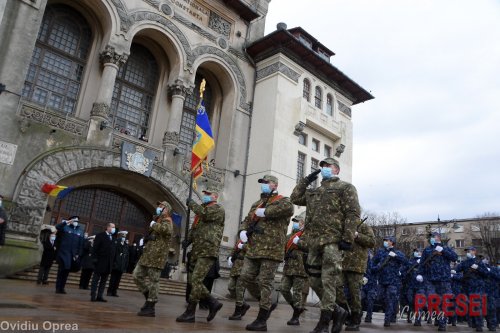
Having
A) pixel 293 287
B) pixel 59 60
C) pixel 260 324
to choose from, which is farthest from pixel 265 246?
pixel 59 60

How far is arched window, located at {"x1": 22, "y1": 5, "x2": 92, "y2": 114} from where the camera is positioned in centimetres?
1672

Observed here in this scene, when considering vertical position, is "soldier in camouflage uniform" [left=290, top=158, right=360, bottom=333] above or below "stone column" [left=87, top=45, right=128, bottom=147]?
below

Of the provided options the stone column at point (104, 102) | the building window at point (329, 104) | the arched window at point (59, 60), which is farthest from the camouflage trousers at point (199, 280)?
the building window at point (329, 104)

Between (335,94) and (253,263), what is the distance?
828 inches

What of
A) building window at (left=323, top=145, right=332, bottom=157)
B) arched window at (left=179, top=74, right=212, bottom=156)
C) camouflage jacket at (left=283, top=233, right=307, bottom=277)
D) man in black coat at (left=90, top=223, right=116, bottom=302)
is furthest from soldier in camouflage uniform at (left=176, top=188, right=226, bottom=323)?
building window at (left=323, top=145, right=332, bottom=157)

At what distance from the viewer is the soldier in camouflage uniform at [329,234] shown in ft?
18.4

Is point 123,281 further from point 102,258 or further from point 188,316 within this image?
point 188,316

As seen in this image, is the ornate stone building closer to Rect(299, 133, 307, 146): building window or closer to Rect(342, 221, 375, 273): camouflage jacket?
Rect(299, 133, 307, 146): building window

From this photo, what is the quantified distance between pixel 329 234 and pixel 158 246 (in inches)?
122

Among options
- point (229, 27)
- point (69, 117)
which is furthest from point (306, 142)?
point (69, 117)

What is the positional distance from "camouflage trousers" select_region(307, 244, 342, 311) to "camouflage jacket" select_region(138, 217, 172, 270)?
264cm

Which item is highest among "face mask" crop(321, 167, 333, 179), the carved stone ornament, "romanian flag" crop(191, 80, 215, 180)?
the carved stone ornament

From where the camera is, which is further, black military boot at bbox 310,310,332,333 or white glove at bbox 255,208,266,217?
white glove at bbox 255,208,266,217

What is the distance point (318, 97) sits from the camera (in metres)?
24.7
